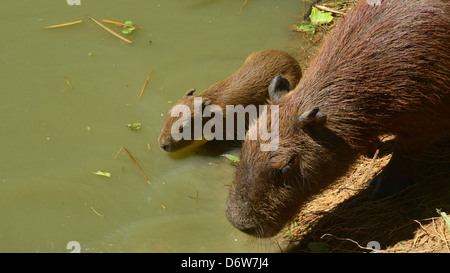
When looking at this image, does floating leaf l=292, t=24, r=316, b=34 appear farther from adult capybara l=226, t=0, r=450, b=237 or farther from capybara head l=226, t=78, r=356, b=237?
capybara head l=226, t=78, r=356, b=237

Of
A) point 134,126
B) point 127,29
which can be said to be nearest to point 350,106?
point 134,126

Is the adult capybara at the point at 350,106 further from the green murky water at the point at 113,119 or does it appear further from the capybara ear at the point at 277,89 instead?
the green murky water at the point at 113,119

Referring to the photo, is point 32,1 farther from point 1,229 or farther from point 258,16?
point 1,229

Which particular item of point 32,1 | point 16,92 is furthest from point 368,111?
point 32,1

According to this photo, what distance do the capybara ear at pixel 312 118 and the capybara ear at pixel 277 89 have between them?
0.46 meters

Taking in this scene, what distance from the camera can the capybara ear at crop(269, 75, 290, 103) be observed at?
14.2 ft

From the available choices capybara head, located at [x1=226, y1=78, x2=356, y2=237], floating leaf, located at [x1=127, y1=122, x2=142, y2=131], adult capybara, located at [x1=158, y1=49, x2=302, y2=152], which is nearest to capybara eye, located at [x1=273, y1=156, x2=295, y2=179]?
capybara head, located at [x1=226, y1=78, x2=356, y2=237]

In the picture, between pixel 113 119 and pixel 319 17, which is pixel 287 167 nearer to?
pixel 113 119

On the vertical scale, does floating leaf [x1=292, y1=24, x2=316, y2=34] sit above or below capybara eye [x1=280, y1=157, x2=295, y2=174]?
below

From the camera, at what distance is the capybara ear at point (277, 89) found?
432cm

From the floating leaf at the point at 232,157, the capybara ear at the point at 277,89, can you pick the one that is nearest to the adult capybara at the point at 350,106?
the capybara ear at the point at 277,89

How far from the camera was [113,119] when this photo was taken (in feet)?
20.0

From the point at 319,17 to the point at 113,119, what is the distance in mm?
3229

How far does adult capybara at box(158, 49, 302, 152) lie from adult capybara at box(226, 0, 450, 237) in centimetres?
201
